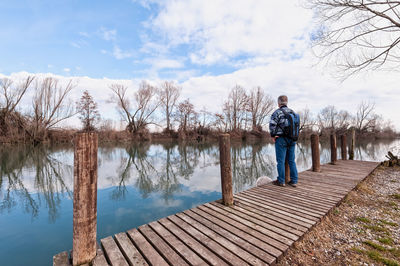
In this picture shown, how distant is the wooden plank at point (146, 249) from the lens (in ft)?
6.35

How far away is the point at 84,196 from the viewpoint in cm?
191

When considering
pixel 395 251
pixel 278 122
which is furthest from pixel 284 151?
pixel 395 251

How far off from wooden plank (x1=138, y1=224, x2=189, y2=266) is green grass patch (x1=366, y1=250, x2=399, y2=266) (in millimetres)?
2235

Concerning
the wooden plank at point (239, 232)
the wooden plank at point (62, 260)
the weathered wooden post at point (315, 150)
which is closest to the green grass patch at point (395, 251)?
the wooden plank at point (239, 232)

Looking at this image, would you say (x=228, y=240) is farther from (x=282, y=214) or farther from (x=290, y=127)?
(x=290, y=127)

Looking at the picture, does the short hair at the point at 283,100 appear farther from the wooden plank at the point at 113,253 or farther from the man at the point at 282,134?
the wooden plank at the point at 113,253

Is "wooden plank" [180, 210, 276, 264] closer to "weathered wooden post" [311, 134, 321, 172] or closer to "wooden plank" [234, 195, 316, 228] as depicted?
"wooden plank" [234, 195, 316, 228]

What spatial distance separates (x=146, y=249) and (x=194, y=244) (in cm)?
57

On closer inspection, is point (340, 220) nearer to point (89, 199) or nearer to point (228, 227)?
point (228, 227)

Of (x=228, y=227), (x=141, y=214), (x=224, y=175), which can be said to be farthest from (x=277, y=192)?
(x=141, y=214)

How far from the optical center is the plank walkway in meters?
1.99

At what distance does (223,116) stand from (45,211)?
33873 millimetres

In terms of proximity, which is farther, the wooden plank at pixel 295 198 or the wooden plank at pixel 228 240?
the wooden plank at pixel 295 198

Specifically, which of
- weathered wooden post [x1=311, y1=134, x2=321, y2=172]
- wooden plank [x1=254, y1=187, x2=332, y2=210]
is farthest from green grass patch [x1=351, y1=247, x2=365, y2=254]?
weathered wooden post [x1=311, y1=134, x2=321, y2=172]
